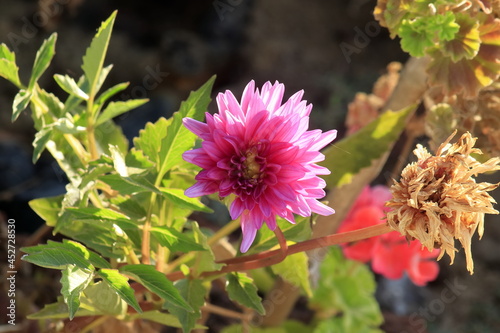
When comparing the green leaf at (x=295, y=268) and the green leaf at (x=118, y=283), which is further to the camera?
the green leaf at (x=295, y=268)

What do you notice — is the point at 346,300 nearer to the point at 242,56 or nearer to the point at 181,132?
the point at 181,132

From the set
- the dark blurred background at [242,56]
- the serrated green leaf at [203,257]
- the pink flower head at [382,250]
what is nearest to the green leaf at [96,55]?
the serrated green leaf at [203,257]

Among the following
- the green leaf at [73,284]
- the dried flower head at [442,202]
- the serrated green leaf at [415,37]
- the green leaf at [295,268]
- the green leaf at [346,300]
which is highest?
the serrated green leaf at [415,37]

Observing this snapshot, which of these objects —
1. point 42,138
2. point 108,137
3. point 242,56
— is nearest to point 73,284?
point 42,138

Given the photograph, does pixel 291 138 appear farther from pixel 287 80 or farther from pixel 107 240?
pixel 287 80

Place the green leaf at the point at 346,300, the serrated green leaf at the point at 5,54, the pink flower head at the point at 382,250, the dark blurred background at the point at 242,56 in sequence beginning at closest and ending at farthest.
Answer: the serrated green leaf at the point at 5,54 < the pink flower head at the point at 382,250 < the green leaf at the point at 346,300 < the dark blurred background at the point at 242,56

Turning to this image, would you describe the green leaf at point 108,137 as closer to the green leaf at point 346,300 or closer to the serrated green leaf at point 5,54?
the serrated green leaf at point 5,54

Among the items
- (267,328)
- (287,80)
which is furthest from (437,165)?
(287,80)
